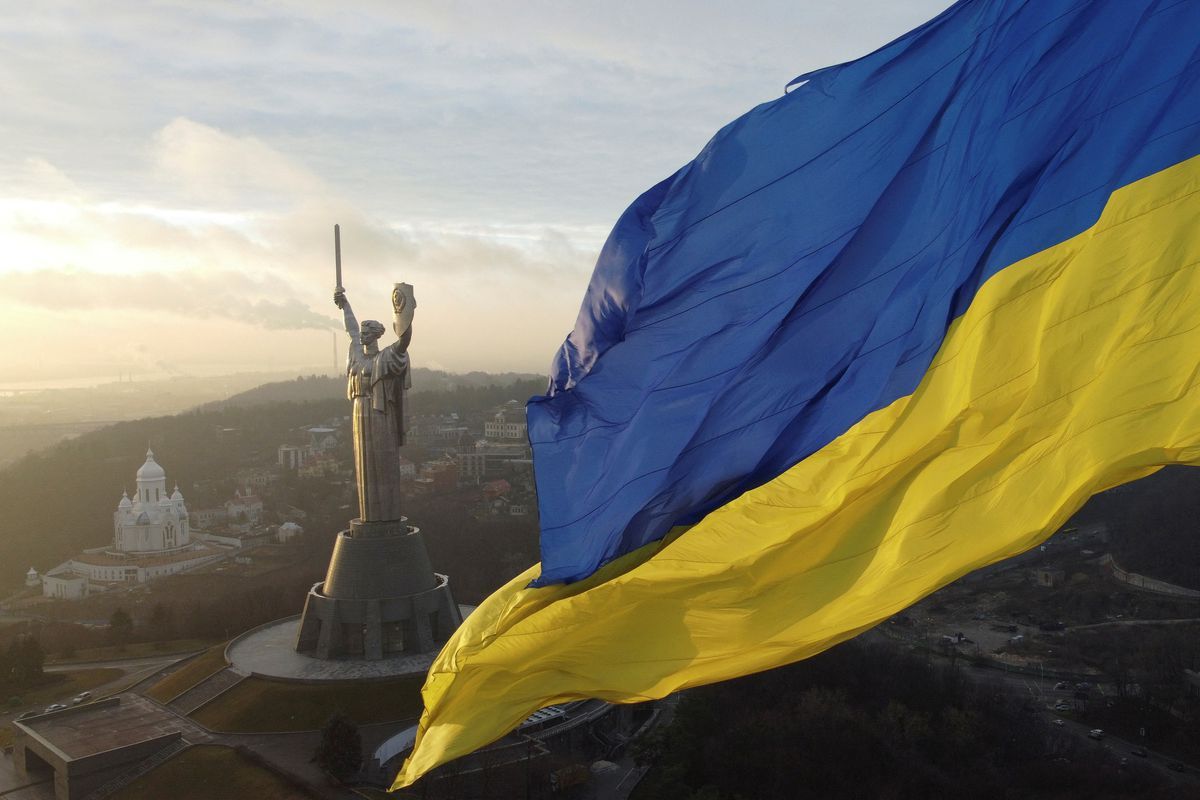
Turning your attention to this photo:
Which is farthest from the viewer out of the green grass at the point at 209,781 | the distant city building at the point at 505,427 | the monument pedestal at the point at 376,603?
the distant city building at the point at 505,427

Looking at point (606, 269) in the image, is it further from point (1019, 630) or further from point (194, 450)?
point (194, 450)

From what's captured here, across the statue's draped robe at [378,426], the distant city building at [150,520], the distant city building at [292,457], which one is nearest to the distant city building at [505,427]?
the distant city building at [292,457]

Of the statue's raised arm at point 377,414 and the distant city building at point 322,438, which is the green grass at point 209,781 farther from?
the distant city building at point 322,438

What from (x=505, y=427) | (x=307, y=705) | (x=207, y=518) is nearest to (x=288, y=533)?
(x=207, y=518)

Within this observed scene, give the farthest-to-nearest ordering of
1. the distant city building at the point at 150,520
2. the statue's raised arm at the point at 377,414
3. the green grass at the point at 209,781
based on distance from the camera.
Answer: the distant city building at the point at 150,520 → the statue's raised arm at the point at 377,414 → the green grass at the point at 209,781

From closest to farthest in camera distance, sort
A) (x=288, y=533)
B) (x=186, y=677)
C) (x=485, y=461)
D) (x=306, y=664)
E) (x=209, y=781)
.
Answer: (x=209, y=781)
(x=306, y=664)
(x=186, y=677)
(x=288, y=533)
(x=485, y=461)

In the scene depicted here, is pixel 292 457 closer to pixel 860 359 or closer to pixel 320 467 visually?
pixel 320 467
